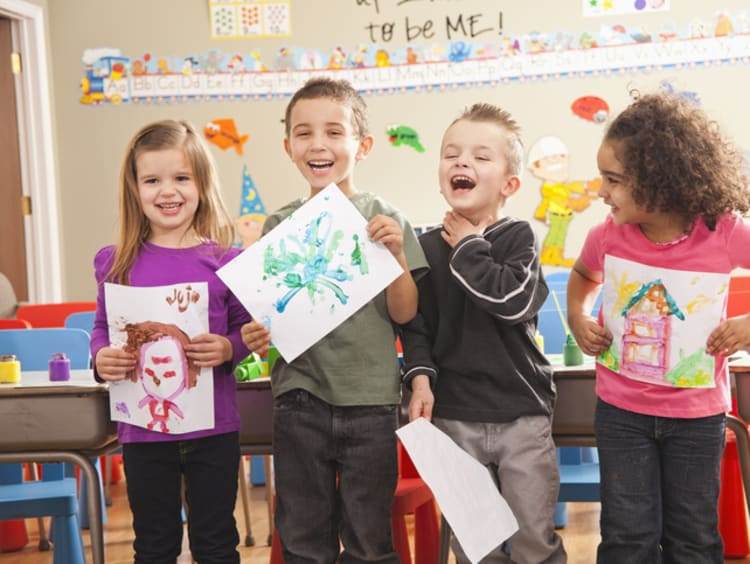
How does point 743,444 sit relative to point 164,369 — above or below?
below

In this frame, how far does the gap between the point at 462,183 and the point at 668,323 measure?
500mm

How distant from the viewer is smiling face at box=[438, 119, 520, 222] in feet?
6.42

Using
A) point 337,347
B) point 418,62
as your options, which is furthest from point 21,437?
point 418,62

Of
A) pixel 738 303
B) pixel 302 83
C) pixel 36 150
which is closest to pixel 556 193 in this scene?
pixel 302 83

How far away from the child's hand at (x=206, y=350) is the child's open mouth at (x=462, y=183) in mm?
590

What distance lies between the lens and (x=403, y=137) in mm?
6055

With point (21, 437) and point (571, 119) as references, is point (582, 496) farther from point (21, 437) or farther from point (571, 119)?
point (571, 119)

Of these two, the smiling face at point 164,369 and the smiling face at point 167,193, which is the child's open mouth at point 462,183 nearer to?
the smiling face at point 167,193

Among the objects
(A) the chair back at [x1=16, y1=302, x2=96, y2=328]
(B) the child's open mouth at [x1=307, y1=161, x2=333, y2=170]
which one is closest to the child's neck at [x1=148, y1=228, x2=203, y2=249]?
(B) the child's open mouth at [x1=307, y1=161, x2=333, y2=170]

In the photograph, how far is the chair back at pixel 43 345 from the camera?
314 centimetres

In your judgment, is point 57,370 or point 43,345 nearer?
point 57,370

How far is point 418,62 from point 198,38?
1.45 m

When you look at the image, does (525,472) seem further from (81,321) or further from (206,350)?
(81,321)

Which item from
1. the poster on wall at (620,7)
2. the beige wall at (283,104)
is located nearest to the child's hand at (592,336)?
the beige wall at (283,104)
